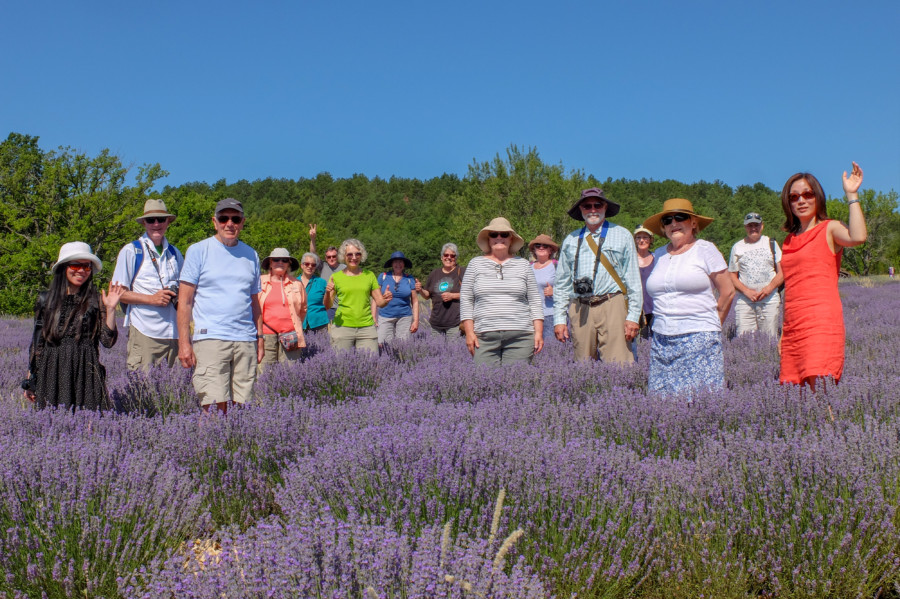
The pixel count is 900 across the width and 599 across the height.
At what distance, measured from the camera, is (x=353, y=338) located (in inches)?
268

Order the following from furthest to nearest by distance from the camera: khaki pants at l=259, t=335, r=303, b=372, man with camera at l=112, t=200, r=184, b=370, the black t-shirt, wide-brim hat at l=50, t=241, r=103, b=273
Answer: the black t-shirt → khaki pants at l=259, t=335, r=303, b=372 → man with camera at l=112, t=200, r=184, b=370 → wide-brim hat at l=50, t=241, r=103, b=273

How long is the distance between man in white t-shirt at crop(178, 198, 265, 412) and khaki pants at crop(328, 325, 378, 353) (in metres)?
2.65

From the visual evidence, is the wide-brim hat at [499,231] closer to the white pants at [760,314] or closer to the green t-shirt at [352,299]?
the green t-shirt at [352,299]

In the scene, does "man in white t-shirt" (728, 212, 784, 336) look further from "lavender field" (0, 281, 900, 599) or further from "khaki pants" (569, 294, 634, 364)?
"lavender field" (0, 281, 900, 599)

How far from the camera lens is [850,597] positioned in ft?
6.95

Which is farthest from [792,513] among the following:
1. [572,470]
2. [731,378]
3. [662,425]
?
[731,378]

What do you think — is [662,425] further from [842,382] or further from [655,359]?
[842,382]

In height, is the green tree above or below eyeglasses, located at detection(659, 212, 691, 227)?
above

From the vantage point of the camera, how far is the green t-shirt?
6777 millimetres

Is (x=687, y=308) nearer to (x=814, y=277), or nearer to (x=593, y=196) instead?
(x=814, y=277)

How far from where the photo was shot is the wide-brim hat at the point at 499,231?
486cm

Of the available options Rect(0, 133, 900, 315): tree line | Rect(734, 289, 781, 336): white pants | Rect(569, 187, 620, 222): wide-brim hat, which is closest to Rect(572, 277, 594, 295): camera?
Rect(569, 187, 620, 222): wide-brim hat

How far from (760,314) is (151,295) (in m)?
5.75

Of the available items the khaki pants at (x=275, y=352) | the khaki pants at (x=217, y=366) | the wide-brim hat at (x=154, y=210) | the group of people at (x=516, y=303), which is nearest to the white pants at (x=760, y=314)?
the group of people at (x=516, y=303)
